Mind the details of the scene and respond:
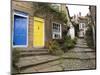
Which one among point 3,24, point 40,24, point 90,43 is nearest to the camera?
point 3,24

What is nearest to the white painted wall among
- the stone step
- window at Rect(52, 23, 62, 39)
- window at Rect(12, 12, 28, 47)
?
window at Rect(52, 23, 62, 39)

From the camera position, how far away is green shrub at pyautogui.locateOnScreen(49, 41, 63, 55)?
268 cm

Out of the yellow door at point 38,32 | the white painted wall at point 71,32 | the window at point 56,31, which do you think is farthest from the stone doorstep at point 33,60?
the white painted wall at point 71,32

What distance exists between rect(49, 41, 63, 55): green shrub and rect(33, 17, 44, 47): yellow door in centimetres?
12

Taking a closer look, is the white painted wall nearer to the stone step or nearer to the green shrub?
the green shrub

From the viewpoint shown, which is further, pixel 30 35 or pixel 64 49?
pixel 64 49

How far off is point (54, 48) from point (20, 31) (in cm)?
50

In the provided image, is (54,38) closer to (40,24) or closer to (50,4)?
(40,24)

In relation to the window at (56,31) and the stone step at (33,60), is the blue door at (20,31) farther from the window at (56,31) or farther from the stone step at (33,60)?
the window at (56,31)

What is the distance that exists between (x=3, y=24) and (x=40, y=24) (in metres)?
0.46

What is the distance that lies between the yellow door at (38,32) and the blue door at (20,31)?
0.42 feet

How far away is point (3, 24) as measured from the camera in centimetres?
247

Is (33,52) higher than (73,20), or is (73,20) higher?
(73,20)

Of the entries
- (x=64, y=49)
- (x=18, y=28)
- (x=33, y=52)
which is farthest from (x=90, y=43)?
(x=18, y=28)
